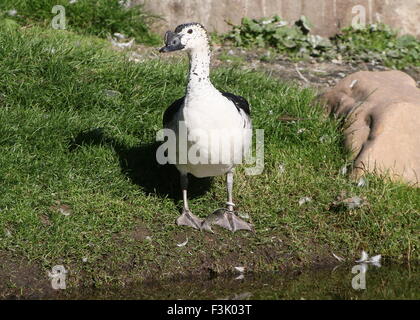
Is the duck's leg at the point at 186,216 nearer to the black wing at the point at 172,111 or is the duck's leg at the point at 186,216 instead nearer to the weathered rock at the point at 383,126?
the black wing at the point at 172,111

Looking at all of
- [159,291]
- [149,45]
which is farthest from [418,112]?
[149,45]

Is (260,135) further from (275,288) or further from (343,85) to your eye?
(275,288)

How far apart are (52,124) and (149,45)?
2.97 m

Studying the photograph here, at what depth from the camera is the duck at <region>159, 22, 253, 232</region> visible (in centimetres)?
641

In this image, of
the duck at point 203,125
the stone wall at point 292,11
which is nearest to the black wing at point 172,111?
the duck at point 203,125

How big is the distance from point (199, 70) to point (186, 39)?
27cm

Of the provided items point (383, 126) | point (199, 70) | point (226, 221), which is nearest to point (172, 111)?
point (199, 70)

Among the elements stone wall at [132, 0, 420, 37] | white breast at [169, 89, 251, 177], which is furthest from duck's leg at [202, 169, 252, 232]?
stone wall at [132, 0, 420, 37]

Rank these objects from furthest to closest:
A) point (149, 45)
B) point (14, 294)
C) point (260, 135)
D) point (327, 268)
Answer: point (149, 45), point (260, 135), point (327, 268), point (14, 294)

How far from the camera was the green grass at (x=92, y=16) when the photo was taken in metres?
10.1

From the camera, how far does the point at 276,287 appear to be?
6.32 m

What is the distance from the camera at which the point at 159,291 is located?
619 cm

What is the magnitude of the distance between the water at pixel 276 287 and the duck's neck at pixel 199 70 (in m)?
1.39

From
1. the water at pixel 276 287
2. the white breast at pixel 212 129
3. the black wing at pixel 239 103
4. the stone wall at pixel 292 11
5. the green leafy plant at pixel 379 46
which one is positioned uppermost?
the stone wall at pixel 292 11
